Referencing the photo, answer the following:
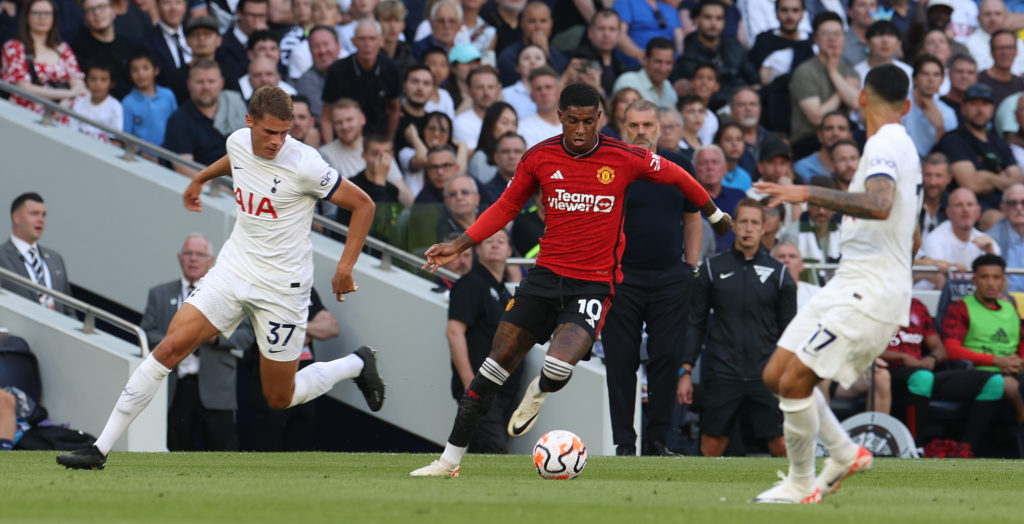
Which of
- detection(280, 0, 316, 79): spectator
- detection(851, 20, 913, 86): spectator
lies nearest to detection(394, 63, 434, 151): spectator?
detection(280, 0, 316, 79): spectator

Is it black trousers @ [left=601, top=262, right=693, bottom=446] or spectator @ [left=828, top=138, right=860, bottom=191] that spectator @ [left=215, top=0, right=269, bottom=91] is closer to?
black trousers @ [left=601, top=262, right=693, bottom=446]

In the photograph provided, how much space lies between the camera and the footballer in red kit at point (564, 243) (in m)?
9.19

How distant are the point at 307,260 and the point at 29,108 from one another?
7.13 m

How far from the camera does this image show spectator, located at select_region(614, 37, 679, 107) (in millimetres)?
17109

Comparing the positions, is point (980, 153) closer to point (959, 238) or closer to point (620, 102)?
point (959, 238)

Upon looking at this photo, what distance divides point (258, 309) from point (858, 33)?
11.7m

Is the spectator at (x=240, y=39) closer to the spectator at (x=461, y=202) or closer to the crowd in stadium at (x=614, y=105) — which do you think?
the crowd in stadium at (x=614, y=105)

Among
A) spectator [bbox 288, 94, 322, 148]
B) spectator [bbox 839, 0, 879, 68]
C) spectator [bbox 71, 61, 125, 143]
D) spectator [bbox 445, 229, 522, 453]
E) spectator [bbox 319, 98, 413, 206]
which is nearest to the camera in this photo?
spectator [bbox 445, 229, 522, 453]

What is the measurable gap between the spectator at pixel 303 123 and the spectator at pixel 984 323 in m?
6.49

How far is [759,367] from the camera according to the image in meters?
12.9

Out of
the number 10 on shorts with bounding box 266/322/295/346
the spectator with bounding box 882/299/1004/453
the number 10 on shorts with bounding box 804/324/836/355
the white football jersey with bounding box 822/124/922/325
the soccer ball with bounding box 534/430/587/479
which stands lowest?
the spectator with bounding box 882/299/1004/453

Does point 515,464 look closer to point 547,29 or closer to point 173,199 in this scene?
point 173,199

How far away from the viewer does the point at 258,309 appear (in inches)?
379

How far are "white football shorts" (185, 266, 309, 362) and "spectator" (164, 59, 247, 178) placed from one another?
5.64 m
